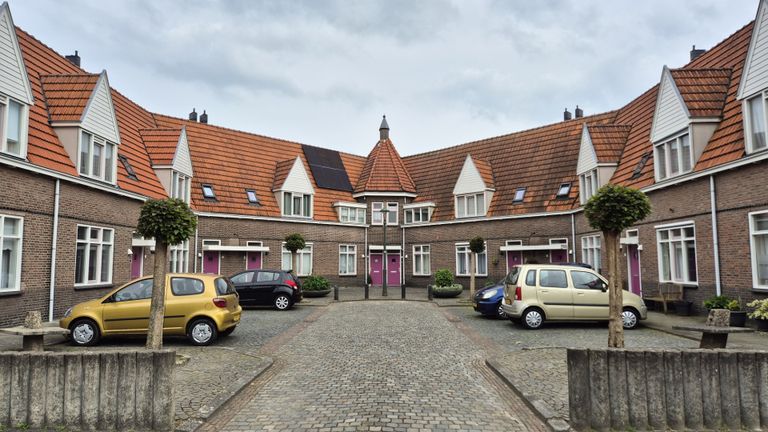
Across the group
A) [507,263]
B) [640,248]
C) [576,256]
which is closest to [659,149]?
[640,248]

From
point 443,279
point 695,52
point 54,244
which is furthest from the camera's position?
point 443,279

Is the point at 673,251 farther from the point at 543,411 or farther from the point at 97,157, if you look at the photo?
the point at 97,157

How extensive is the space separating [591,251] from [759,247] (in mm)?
9806

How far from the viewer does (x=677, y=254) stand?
17.0 meters

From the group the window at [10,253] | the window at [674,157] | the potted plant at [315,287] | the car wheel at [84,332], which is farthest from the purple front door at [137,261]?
the window at [674,157]

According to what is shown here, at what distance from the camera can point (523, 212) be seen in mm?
27125

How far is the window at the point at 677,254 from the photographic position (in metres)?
16.2

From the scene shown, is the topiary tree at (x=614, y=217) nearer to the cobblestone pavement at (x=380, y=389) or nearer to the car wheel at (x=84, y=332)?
the cobblestone pavement at (x=380, y=389)

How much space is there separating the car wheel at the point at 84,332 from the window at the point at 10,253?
9.82 ft

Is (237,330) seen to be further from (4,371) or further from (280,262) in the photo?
(280,262)

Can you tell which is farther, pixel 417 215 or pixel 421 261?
pixel 417 215

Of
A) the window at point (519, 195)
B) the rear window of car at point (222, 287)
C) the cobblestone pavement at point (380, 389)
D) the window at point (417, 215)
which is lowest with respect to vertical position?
the cobblestone pavement at point (380, 389)

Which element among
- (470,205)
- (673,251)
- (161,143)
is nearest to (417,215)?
(470,205)

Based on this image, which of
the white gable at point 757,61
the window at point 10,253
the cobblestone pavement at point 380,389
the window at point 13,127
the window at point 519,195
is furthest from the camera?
the window at point 519,195
